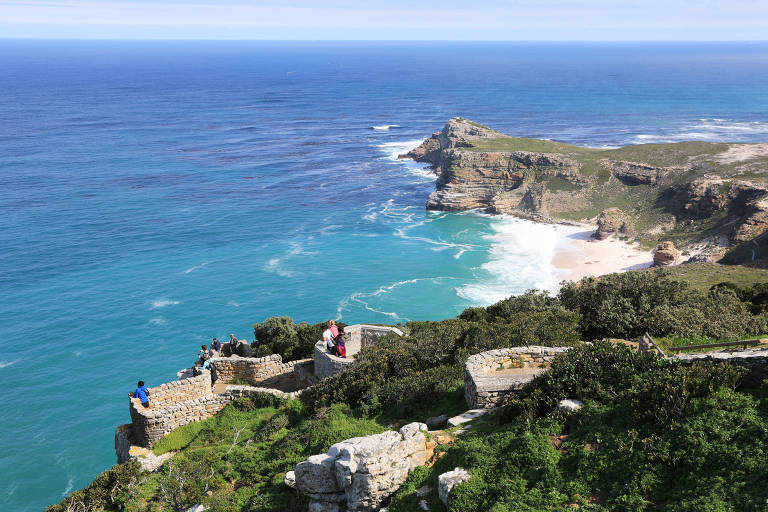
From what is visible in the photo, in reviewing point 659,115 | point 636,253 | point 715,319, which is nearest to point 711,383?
point 715,319

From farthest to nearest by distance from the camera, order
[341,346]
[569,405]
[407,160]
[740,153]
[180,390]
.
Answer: [407,160] < [740,153] < [341,346] < [180,390] < [569,405]

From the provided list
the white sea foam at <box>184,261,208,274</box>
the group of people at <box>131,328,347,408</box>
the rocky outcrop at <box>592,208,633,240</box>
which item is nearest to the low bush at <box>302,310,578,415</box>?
the group of people at <box>131,328,347,408</box>

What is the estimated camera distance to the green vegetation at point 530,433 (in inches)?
360

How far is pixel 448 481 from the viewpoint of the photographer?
10.1m

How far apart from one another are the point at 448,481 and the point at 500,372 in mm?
5164

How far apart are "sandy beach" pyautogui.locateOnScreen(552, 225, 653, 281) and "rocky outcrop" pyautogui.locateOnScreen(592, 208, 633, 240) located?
0.94 meters

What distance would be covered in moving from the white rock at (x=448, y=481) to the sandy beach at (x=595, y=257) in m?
53.2

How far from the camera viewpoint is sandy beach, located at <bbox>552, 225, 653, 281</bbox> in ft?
A: 209

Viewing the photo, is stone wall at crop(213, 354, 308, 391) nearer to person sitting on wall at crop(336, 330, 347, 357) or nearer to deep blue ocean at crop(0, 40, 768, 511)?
person sitting on wall at crop(336, 330, 347, 357)

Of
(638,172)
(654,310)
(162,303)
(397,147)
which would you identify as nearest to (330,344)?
(654,310)

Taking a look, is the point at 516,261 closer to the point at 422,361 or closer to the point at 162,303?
the point at 162,303

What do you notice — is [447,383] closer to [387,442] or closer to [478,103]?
[387,442]

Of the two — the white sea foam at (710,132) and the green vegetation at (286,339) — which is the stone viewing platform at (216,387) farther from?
the white sea foam at (710,132)

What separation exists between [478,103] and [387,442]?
196 m
